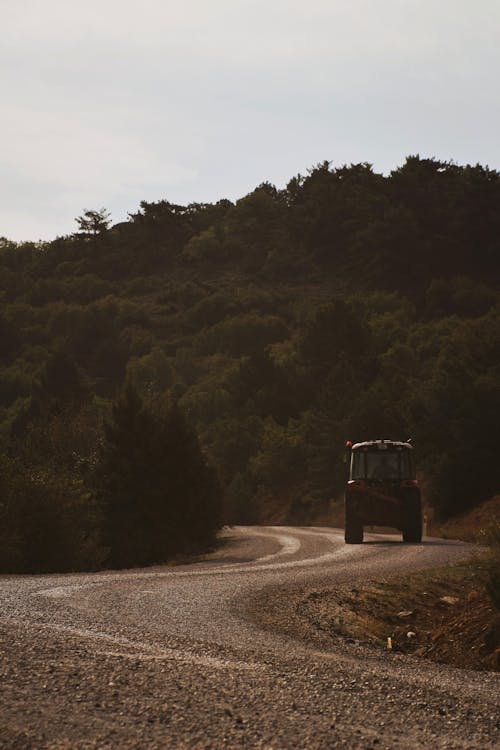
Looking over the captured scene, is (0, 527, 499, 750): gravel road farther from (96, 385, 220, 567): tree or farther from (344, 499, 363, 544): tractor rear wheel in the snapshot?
(96, 385, 220, 567): tree

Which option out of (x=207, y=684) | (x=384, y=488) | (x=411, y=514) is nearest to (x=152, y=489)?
(x=384, y=488)

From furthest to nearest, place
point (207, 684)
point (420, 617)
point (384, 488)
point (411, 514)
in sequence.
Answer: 1. point (411, 514)
2. point (384, 488)
3. point (420, 617)
4. point (207, 684)

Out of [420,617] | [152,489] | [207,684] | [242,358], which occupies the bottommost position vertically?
[420,617]

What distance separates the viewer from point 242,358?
103188mm

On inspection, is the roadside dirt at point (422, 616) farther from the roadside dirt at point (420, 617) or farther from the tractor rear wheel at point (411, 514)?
the tractor rear wheel at point (411, 514)

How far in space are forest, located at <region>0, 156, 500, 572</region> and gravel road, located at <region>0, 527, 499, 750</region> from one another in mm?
14278

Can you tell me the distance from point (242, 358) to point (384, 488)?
236 ft

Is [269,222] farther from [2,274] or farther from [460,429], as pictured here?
[460,429]

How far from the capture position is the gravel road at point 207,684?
7.00 m

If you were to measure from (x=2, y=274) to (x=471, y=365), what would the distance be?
457 feet

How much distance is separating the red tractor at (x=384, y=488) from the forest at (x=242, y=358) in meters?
8.86

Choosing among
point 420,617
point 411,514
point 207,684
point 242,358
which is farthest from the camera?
point 242,358

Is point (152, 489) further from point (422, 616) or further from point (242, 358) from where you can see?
point (242, 358)

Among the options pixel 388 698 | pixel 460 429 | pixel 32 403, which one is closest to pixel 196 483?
pixel 460 429
